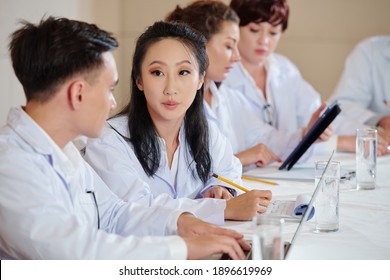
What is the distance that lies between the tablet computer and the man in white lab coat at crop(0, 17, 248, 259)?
914 mm

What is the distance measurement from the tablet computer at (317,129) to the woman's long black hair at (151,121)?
0.44m

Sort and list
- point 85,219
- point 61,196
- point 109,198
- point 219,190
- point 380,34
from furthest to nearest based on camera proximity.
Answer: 1. point 380,34
2. point 219,190
3. point 109,198
4. point 85,219
5. point 61,196

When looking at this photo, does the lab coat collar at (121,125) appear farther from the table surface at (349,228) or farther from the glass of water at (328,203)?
the glass of water at (328,203)

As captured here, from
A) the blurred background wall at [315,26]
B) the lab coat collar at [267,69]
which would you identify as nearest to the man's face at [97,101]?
the lab coat collar at [267,69]

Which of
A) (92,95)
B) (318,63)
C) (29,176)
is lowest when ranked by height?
(318,63)

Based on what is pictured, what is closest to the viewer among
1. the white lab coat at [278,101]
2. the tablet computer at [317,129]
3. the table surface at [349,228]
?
the table surface at [349,228]

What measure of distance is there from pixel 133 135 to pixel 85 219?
1.60ft

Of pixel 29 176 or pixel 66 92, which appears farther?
pixel 66 92

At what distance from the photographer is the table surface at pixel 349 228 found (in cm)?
146

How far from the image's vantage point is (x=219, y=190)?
1.90m

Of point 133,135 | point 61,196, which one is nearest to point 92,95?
point 61,196

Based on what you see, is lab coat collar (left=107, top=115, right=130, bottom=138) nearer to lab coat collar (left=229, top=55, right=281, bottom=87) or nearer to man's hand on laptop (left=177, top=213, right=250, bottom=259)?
man's hand on laptop (left=177, top=213, right=250, bottom=259)

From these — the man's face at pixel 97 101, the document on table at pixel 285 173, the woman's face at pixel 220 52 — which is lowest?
the document on table at pixel 285 173

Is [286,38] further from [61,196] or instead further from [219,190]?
[61,196]
